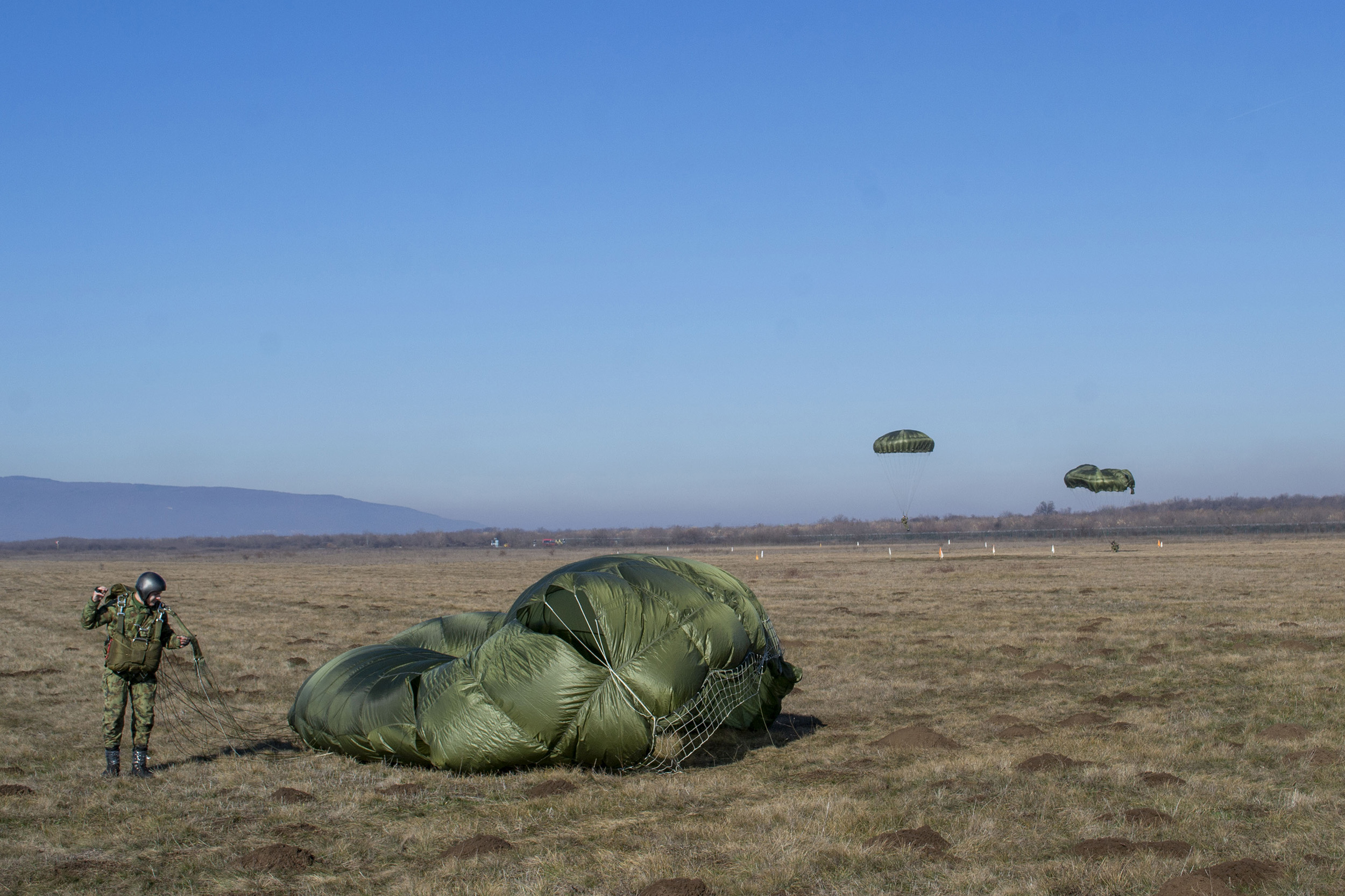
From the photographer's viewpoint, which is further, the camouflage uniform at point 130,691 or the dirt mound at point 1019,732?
the dirt mound at point 1019,732

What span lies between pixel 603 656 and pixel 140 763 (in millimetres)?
4372

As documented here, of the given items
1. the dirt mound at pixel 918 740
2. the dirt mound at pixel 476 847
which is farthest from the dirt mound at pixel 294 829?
the dirt mound at pixel 918 740

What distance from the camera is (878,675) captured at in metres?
15.4

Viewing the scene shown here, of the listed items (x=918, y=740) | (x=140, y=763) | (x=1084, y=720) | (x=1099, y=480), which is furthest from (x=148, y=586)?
(x=1099, y=480)

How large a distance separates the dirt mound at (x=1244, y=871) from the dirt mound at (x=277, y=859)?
5.67 metres

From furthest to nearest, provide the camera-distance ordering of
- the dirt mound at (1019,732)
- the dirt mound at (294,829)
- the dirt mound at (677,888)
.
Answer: the dirt mound at (1019,732) < the dirt mound at (294,829) < the dirt mound at (677,888)

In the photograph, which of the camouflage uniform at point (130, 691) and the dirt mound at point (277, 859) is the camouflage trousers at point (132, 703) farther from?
the dirt mound at point (277, 859)

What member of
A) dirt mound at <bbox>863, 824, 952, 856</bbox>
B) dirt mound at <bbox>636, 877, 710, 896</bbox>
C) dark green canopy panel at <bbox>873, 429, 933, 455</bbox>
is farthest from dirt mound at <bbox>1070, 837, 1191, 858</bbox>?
dark green canopy panel at <bbox>873, 429, 933, 455</bbox>

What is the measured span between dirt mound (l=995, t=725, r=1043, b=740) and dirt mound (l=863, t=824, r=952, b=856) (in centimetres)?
397

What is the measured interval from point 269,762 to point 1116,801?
25.3ft

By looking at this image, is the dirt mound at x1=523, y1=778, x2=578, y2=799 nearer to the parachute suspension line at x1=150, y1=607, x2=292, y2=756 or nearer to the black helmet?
the parachute suspension line at x1=150, y1=607, x2=292, y2=756

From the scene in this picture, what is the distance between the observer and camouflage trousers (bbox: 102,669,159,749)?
9188 millimetres

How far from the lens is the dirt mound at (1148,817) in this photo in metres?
7.17

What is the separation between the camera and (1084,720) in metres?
11.3
